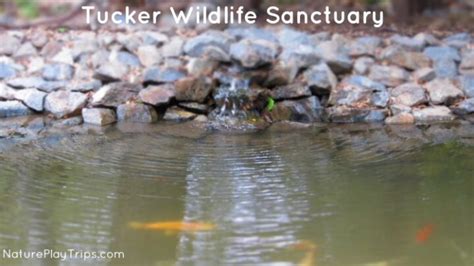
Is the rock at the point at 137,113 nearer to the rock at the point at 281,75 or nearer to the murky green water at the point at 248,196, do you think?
the murky green water at the point at 248,196

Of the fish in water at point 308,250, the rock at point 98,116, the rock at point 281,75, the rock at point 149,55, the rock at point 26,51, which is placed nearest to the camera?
the fish in water at point 308,250

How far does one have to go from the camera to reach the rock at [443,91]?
25.8 ft

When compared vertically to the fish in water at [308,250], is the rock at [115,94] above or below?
above

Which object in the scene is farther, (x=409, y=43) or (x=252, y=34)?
(x=252, y=34)

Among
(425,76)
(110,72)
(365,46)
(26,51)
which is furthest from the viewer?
(26,51)

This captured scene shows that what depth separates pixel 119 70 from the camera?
858 centimetres

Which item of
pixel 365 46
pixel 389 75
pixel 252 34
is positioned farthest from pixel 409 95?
pixel 252 34

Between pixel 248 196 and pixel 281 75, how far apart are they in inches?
136

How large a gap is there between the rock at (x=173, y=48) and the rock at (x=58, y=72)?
1.20 metres

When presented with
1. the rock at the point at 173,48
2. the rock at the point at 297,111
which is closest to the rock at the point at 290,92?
the rock at the point at 297,111

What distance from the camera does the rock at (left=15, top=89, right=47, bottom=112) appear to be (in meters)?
8.09

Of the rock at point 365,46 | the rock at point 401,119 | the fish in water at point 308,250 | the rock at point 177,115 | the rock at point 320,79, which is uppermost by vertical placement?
the rock at point 365,46

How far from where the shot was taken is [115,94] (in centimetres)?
809

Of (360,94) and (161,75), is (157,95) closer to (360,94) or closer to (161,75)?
(161,75)
